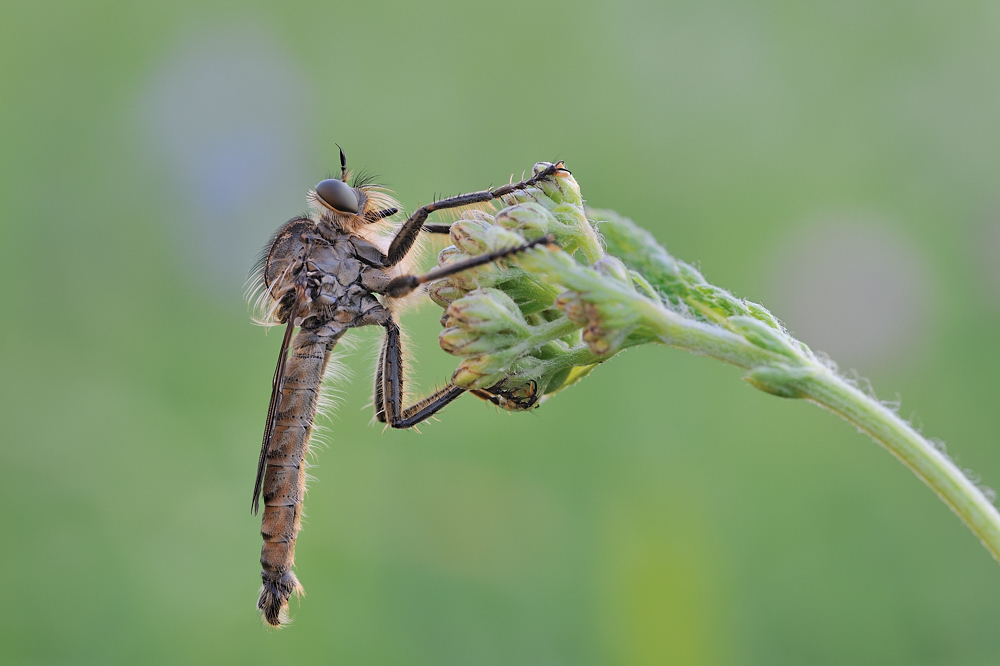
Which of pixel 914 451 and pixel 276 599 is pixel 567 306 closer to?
pixel 914 451

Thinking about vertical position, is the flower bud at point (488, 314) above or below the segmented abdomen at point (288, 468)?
above

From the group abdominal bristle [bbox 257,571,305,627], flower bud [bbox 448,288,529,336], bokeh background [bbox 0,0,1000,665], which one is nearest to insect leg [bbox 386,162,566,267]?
flower bud [bbox 448,288,529,336]

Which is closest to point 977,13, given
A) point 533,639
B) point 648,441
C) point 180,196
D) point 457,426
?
point 648,441

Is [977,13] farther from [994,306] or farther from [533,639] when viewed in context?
[533,639]

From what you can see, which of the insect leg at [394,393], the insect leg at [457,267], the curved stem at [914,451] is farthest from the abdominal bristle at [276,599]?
the curved stem at [914,451]

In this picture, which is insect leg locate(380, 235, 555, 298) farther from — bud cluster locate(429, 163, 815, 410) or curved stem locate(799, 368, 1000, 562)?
curved stem locate(799, 368, 1000, 562)

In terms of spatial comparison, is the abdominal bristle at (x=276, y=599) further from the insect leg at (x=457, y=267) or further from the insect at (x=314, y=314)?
the insect leg at (x=457, y=267)

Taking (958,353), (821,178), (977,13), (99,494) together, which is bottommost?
(99,494)
